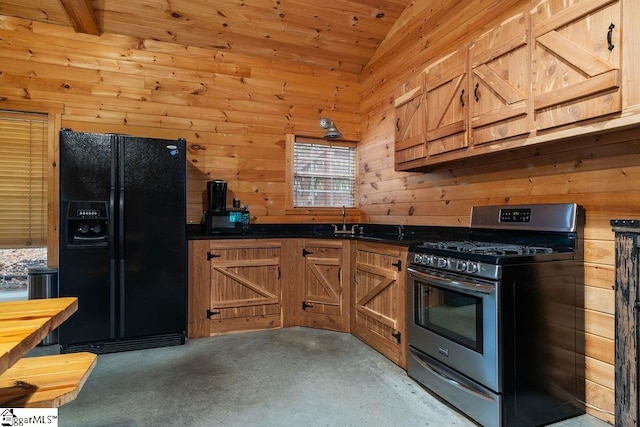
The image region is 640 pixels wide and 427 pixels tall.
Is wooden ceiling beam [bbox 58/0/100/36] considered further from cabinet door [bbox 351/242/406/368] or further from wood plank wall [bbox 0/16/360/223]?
cabinet door [bbox 351/242/406/368]

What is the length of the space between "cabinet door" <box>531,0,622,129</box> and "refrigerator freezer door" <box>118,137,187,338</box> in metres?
2.83

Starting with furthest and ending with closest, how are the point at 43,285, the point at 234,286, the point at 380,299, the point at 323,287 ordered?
1. the point at 323,287
2. the point at 234,286
3. the point at 43,285
4. the point at 380,299

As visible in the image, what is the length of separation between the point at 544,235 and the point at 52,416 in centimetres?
266

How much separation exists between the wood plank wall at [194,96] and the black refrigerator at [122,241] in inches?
28.0

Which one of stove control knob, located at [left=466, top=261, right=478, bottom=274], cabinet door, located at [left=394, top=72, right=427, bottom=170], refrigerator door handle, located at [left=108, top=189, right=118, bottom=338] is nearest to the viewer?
stove control knob, located at [left=466, top=261, right=478, bottom=274]

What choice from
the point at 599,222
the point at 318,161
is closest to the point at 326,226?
the point at 318,161

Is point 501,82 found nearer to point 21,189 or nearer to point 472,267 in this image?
point 472,267

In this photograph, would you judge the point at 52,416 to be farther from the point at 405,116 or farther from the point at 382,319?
the point at 405,116

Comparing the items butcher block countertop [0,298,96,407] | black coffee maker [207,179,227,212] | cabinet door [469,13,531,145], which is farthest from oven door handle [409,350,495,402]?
black coffee maker [207,179,227,212]

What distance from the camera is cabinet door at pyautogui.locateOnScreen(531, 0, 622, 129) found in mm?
1641

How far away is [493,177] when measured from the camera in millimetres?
2748

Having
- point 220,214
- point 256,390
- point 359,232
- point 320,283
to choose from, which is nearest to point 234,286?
point 220,214

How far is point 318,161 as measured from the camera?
4.64 metres

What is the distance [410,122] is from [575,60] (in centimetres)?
141
